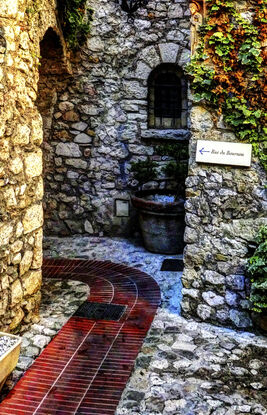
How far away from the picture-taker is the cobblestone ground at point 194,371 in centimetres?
274

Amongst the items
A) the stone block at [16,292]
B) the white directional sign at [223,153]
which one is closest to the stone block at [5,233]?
the stone block at [16,292]

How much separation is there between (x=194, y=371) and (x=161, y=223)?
105 inches

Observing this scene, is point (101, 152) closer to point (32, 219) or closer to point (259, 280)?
point (32, 219)

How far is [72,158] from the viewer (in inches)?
242

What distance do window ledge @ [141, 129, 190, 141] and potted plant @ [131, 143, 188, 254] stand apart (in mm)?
108

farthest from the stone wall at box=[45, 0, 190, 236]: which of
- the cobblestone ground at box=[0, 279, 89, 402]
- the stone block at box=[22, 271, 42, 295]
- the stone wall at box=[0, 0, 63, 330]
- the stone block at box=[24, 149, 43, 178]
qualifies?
the stone block at box=[22, 271, 42, 295]

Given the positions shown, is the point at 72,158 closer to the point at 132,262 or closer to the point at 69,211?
the point at 69,211

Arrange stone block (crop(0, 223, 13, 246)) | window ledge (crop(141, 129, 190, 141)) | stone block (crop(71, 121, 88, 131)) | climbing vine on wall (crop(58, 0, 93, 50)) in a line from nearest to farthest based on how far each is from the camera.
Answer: stone block (crop(0, 223, 13, 246))
climbing vine on wall (crop(58, 0, 93, 50))
window ledge (crop(141, 129, 190, 141))
stone block (crop(71, 121, 88, 131))

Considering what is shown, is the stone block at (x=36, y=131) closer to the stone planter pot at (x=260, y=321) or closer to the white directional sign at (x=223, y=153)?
the white directional sign at (x=223, y=153)

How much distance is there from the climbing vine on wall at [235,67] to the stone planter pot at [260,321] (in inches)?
47.8

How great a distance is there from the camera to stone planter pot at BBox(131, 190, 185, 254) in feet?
17.9

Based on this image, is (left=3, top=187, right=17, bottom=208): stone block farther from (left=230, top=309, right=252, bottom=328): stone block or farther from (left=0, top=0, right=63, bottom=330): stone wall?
(left=230, top=309, right=252, bottom=328): stone block

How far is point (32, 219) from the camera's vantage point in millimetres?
3625

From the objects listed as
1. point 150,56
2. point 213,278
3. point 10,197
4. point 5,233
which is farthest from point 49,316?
point 150,56
